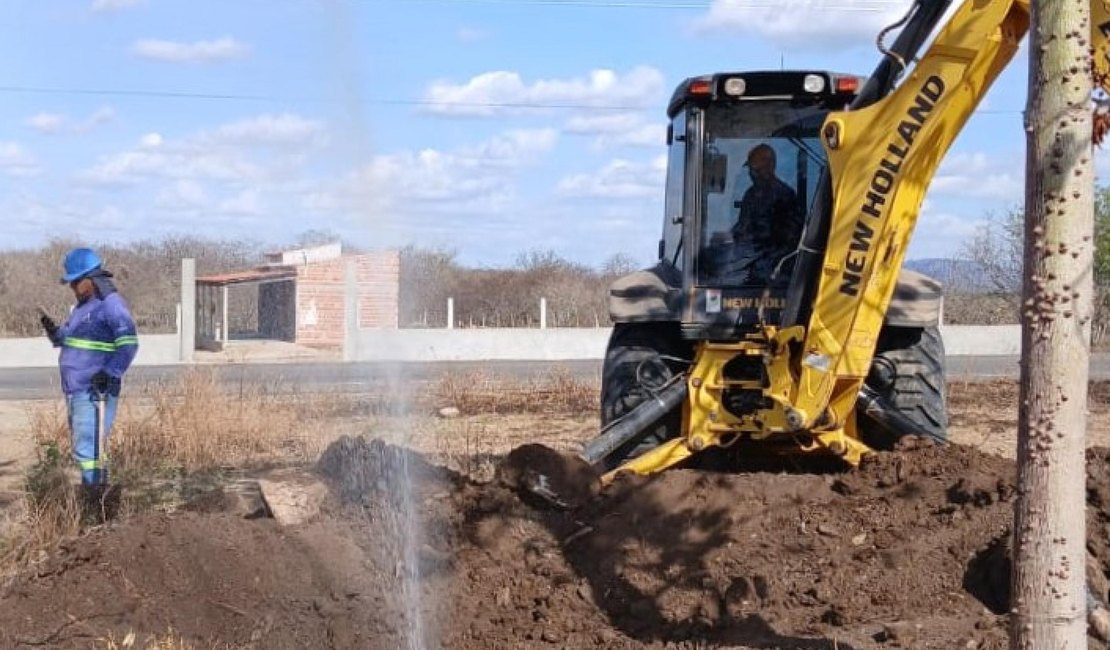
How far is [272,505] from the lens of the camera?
8.00 metres

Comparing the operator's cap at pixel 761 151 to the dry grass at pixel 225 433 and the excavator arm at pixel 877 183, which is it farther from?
the dry grass at pixel 225 433

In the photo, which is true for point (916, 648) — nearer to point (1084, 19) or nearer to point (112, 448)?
point (1084, 19)

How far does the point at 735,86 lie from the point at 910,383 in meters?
2.21

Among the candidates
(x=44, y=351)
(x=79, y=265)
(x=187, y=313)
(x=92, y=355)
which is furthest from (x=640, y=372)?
(x=44, y=351)

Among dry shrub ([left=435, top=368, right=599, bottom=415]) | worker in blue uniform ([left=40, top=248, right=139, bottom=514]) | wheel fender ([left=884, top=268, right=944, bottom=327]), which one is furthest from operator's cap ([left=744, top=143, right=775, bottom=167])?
dry shrub ([left=435, top=368, right=599, bottom=415])

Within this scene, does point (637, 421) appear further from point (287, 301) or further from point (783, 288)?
point (287, 301)

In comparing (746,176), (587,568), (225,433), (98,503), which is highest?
(746,176)

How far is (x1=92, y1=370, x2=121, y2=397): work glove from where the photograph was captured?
8.97 metres

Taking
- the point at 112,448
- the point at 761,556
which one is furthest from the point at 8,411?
the point at 761,556

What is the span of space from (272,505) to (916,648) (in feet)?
13.5

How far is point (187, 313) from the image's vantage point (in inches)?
1168

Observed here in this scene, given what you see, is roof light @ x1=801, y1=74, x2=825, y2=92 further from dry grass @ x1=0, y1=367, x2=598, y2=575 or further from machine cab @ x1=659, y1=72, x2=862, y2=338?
dry grass @ x1=0, y1=367, x2=598, y2=575

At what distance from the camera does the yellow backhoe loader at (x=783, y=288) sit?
7.21m

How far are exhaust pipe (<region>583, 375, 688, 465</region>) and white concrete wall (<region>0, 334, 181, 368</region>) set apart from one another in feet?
75.6
